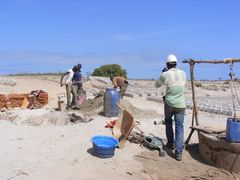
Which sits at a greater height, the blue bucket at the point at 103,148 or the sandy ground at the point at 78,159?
the blue bucket at the point at 103,148

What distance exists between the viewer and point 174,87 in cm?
749

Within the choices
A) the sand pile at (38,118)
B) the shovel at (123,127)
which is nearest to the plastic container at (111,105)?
the sand pile at (38,118)

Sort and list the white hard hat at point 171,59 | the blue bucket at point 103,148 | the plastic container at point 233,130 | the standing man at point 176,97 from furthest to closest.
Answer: the white hard hat at point 171,59 → the standing man at point 176,97 → the blue bucket at point 103,148 → the plastic container at point 233,130

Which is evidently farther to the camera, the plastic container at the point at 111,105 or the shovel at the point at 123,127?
the plastic container at the point at 111,105

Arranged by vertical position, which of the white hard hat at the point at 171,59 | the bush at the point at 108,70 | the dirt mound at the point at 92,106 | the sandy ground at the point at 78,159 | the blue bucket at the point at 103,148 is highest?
the white hard hat at the point at 171,59

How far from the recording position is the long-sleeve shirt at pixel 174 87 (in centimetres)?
749

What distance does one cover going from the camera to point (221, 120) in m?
11.5

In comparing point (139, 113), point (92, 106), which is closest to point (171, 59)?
point (139, 113)

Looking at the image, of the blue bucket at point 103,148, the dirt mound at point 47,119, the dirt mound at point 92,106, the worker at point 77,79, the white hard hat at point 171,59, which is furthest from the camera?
the worker at point 77,79

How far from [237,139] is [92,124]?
12.7 feet

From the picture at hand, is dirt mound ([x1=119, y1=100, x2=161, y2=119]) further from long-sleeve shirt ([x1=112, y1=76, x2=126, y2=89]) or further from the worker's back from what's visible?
the worker's back

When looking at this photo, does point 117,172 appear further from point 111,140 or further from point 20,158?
point 20,158

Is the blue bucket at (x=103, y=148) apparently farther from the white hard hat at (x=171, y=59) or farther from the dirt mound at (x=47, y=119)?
the dirt mound at (x=47, y=119)

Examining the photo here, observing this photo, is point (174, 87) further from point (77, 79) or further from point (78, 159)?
point (77, 79)
